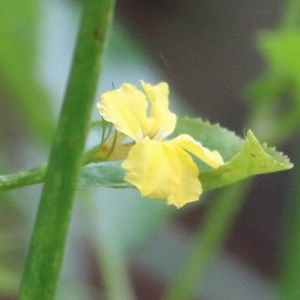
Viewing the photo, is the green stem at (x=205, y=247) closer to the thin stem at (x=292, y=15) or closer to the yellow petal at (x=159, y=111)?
the thin stem at (x=292, y=15)

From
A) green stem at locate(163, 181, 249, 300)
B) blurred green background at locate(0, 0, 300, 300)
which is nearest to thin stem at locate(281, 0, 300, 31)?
blurred green background at locate(0, 0, 300, 300)

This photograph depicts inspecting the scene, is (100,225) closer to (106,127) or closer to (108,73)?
(108,73)

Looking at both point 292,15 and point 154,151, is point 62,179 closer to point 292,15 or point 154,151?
point 154,151

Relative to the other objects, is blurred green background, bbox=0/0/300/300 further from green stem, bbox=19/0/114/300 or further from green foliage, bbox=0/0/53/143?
green stem, bbox=19/0/114/300

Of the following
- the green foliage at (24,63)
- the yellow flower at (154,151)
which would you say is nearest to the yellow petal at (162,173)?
the yellow flower at (154,151)

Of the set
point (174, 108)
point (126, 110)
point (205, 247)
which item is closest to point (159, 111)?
point (126, 110)

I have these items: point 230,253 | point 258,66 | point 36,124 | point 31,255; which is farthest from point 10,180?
point 230,253
